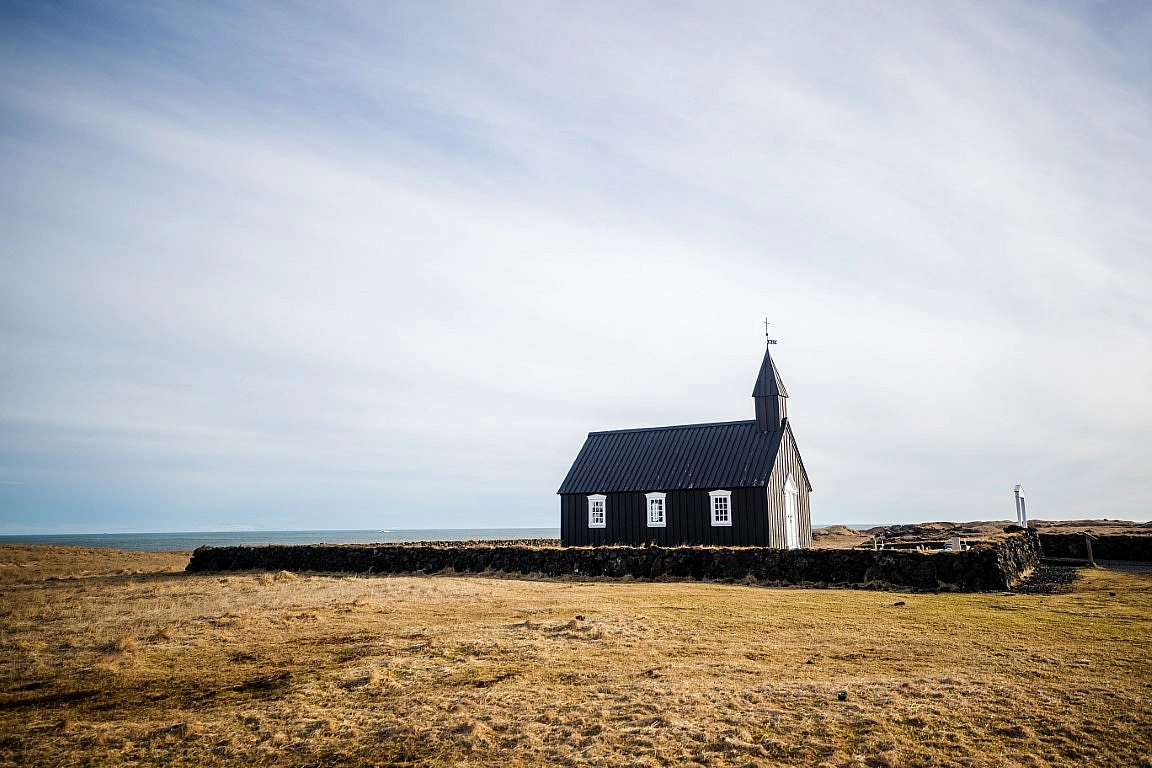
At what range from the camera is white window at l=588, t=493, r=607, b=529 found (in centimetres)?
3644

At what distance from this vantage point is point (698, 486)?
33.9 meters

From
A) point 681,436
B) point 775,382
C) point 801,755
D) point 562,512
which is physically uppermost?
point 775,382

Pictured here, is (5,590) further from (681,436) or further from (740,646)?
(681,436)

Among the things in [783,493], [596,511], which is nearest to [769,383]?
[783,493]

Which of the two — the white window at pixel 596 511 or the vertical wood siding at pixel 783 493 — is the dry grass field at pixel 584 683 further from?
the white window at pixel 596 511

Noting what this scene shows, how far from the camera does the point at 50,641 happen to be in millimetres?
14047

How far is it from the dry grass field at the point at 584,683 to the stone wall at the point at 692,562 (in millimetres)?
3000

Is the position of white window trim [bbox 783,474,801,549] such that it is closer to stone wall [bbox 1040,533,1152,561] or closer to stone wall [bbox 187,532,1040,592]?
stone wall [bbox 187,532,1040,592]

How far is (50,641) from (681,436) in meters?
28.1

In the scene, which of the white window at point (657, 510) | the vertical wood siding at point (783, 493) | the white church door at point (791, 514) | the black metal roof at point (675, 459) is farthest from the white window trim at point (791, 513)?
the white window at point (657, 510)

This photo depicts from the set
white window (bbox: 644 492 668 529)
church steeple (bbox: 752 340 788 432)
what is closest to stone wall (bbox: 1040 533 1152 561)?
church steeple (bbox: 752 340 788 432)

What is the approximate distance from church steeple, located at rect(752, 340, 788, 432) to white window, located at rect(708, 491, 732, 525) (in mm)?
4303

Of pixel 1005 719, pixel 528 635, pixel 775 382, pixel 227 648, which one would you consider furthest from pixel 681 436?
pixel 1005 719

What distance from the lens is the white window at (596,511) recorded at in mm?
36438
